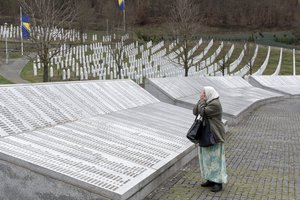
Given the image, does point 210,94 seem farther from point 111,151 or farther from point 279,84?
point 279,84

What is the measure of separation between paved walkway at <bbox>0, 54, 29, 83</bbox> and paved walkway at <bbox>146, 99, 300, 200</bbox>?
71.5ft

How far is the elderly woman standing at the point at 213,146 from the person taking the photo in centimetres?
646

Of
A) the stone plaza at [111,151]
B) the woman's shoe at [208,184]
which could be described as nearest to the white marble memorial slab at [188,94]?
the stone plaza at [111,151]

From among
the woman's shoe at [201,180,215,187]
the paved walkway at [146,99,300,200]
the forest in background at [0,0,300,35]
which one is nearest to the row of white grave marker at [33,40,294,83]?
the paved walkway at [146,99,300,200]

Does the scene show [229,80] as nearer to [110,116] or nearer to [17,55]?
[110,116]

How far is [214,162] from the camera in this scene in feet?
21.7

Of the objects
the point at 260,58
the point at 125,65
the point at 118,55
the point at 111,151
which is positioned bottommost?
the point at 260,58

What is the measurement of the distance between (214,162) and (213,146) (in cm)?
26

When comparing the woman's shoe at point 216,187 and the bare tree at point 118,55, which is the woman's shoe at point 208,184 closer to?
the woman's shoe at point 216,187

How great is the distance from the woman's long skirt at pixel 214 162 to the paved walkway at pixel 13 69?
83.6ft

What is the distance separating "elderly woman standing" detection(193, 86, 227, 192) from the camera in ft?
21.2

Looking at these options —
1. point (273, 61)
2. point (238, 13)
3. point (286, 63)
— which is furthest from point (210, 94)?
point (238, 13)

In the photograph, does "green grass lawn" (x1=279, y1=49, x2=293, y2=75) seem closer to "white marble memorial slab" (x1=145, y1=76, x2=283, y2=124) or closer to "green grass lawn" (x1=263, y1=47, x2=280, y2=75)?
"green grass lawn" (x1=263, y1=47, x2=280, y2=75)

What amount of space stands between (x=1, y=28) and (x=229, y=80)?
3881 cm
